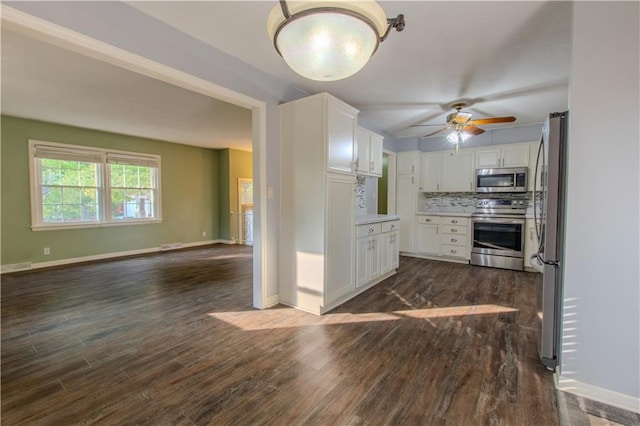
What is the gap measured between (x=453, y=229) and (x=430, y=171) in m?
1.25

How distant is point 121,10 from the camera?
1.95 meters

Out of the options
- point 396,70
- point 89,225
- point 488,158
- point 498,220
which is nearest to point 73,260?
point 89,225

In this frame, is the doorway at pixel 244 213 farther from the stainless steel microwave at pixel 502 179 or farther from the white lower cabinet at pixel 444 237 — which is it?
the stainless steel microwave at pixel 502 179

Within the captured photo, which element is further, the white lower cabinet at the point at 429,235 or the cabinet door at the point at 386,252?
the white lower cabinet at the point at 429,235

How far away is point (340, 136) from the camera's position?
9.99 ft

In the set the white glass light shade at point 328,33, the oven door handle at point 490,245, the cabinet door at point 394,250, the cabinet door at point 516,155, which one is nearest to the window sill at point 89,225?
the cabinet door at point 394,250

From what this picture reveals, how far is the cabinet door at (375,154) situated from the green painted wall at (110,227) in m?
4.80

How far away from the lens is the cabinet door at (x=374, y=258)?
146 inches

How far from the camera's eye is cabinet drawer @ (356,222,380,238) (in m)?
3.46

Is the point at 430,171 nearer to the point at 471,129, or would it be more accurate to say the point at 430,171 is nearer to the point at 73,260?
the point at 471,129

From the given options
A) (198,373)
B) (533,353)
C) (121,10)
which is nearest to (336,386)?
(198,373)

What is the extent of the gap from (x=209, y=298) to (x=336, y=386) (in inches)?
83.6

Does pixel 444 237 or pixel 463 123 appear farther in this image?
pixel 444 237

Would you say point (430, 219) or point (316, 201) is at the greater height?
point (316, 201)
